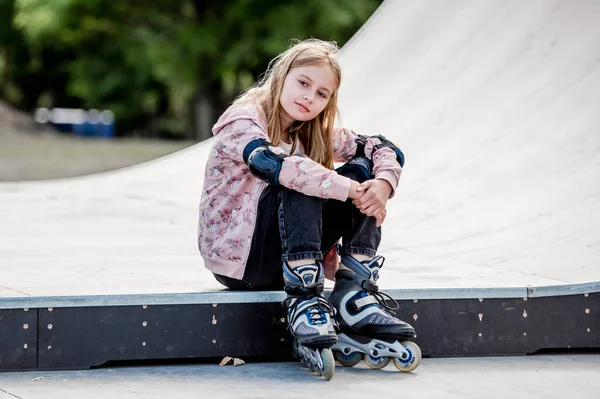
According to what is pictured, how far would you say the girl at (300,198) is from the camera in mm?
2850

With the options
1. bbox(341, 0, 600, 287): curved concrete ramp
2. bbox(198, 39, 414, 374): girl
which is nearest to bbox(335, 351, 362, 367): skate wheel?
bbox(198, 39, 414, 374): girl

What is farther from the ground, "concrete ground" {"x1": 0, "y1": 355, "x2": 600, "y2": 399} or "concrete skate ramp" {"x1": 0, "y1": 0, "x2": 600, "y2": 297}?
"concrete skate ramp" {"x1": 0, "y1": 0, "x2": 600, "y2": 297}

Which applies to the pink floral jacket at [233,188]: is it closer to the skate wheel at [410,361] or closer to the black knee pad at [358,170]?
the black knee pad at [358,170]

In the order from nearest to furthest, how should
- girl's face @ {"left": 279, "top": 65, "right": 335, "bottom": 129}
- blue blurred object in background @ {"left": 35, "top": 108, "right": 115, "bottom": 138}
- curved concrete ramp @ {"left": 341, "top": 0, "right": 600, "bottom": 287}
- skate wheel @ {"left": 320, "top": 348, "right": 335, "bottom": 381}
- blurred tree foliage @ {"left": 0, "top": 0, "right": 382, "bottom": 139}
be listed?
1. skate wheel @ {"left": 320, "top": 348, "right": 335, "bottom": 381}
2. girl's face @ {"left": 279, "top": 65, "right": 335, "bottom": 129}
3. curved concrete ramp @ {"left": 341, "top": 0, "right": 600, "bottom": 287}
4. blurred tree foliage @ {"left": 0, "top": 0, "right": 382, "bottom": 139}
5. blue blurred object in background @ {"left": 35, "top": 108, "right": 115, "bottom": 138}

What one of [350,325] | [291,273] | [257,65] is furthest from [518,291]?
[257,65]

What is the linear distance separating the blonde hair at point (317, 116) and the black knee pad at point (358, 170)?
0.33 feet

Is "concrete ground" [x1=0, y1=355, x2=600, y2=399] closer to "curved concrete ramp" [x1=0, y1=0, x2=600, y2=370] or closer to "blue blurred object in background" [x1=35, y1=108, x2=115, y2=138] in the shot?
"curved concrete ramp" [x1=0, y1=0, x2=600, y2=370]

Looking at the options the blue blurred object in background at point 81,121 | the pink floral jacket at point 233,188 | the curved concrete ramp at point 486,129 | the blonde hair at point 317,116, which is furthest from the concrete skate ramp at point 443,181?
the blue blurred object in background at point 81,121

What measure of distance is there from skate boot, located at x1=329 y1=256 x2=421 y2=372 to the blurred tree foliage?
679 inches

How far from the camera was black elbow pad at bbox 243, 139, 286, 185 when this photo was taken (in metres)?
2.86

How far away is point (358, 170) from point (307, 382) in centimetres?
68

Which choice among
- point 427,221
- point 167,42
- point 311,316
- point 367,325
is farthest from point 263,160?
point 167,42

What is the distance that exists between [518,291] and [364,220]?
0.62 m

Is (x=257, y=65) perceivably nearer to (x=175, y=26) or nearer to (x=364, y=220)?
(x=175, y=26)
